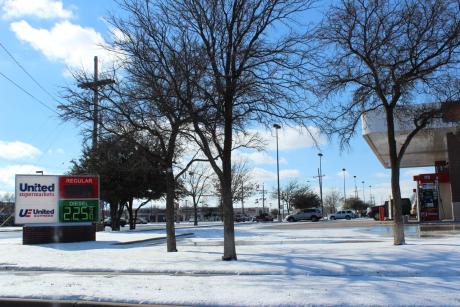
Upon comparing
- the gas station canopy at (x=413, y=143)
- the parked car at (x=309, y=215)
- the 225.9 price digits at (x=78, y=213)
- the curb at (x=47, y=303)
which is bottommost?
the curb at (x=47, y=303)

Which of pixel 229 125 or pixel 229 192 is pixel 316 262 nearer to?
pixel 229 192

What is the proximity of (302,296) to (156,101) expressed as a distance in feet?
27.6

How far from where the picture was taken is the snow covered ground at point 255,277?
28.1 ft

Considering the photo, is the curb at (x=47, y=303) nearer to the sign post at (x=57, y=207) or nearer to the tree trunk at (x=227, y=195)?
the tree trunk at (x=227, y=195)

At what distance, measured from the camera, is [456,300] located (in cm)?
798

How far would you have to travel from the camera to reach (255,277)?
37.3 ft

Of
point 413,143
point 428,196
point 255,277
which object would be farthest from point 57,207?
point 413,143

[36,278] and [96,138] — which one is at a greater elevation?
[96,138]

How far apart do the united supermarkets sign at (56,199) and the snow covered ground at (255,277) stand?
602 centimetres

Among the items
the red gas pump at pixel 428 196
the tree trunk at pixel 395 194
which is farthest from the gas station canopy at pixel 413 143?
the tree trunk at pixel 395 194

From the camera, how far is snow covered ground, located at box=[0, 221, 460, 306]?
8562 mm

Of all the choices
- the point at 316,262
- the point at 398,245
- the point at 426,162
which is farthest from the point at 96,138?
the point at 426,162

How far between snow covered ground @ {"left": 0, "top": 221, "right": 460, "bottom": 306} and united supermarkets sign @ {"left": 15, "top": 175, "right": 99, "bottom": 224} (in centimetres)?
602

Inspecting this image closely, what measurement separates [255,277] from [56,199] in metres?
15.7
